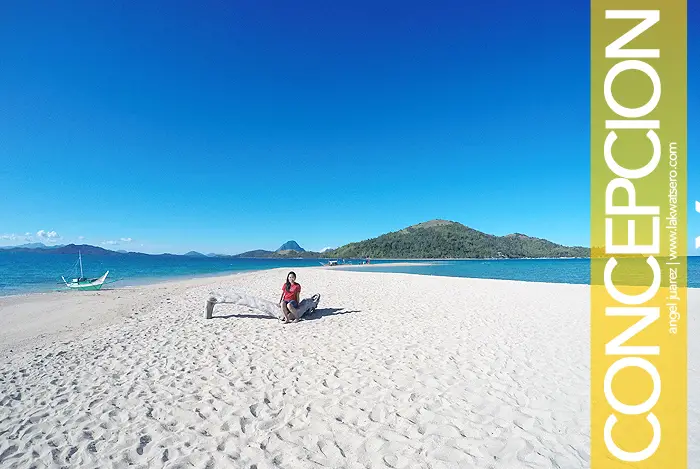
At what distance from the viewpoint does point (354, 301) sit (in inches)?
557

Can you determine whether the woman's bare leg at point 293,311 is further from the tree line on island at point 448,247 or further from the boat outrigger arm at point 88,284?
the tree line on island at point 448,247

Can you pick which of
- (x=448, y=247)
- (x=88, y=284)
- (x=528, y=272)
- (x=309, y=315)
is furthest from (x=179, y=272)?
(x=448, y=247)

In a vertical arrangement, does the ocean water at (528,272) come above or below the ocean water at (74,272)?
above

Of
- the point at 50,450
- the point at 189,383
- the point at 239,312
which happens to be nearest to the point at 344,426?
the point at 189,383

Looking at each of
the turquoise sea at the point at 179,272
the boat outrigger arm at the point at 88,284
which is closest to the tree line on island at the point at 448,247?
the turquoise sea at the point at 179,272

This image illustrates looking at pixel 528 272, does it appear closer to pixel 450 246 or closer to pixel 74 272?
pixel 74 272

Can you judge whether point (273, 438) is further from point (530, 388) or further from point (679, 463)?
point (679, 463)

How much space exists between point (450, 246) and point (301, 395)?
15673cm

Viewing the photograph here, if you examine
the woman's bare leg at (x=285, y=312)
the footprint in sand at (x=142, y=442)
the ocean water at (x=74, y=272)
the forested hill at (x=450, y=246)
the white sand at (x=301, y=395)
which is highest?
the forested hill at (x=450, y=246)

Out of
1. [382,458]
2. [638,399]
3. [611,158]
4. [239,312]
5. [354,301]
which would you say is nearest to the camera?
[382,458]

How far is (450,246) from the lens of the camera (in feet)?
506

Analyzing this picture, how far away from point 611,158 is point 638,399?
4.10 meters

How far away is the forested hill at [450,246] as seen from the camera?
15125 centimetres

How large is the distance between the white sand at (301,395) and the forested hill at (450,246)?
136m
